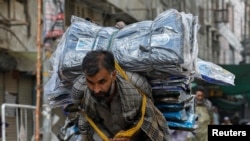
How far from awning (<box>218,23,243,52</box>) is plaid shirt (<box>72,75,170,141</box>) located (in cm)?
3660

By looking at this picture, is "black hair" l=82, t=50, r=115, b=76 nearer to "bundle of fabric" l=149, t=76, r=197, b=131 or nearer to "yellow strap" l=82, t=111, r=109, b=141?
"yellow strap" l=82, t=111, r=109, b=141

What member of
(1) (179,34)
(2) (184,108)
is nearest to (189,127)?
(2) (184,108)

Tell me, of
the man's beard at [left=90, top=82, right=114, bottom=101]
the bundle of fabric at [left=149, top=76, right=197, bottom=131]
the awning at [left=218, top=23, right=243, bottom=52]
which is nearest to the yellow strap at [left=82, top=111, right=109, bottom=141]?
the man's beard at [left=90, top=82, right=114, bottom=101]

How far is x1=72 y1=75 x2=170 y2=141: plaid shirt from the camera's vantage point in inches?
153

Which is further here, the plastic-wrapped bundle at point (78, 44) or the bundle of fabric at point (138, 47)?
the plastic-wrapped bundle at point (78, 44)

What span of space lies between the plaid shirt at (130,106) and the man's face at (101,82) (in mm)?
182

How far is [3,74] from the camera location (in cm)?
1409

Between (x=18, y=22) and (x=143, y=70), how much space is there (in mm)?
9989

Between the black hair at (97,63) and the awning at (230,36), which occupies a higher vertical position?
the awning at (230,36)

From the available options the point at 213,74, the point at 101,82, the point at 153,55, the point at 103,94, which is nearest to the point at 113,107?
the point at 103,94

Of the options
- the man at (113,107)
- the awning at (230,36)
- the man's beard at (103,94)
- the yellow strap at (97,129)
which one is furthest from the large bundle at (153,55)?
the awning at (230,36)

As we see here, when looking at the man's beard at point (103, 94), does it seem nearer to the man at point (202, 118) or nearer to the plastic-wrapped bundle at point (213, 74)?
the plastic-wrapped bundle at point (213, 74)

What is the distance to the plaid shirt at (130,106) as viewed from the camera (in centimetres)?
388

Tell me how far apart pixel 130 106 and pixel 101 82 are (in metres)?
0.33
